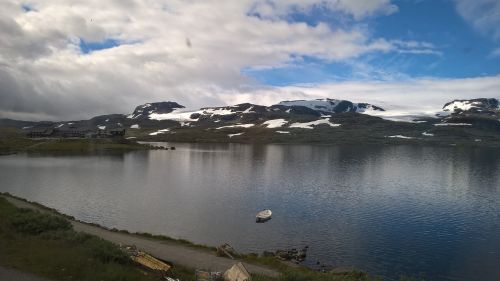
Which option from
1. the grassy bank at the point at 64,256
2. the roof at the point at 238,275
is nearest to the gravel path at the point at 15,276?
the grassy bank at the point at 64,256

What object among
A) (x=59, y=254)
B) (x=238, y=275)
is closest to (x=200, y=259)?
(x=238, y=275)

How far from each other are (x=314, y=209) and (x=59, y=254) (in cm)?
5247

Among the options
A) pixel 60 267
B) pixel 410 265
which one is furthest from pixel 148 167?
pixel 60 267

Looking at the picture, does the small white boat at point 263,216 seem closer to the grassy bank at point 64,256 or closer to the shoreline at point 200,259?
the shoreline at point 200,259

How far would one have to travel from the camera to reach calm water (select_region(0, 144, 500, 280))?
49.2 metres

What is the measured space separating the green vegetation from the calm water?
913 inches

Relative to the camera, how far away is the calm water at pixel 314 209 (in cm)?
4922

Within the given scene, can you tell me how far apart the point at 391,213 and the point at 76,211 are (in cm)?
5064

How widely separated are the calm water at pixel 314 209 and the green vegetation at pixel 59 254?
76.1 feet

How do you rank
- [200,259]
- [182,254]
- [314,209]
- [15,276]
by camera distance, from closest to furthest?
[15,276], [200,259], [182,254], [314,209]

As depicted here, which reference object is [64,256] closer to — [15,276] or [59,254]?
[59,254]

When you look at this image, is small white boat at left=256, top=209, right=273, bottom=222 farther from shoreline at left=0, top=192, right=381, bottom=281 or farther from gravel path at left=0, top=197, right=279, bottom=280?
gravel path at left=0, top=197, right=279, bottom=280

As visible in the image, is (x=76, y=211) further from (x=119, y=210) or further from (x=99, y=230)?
(x=99, y=230)

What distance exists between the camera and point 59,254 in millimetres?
25828
